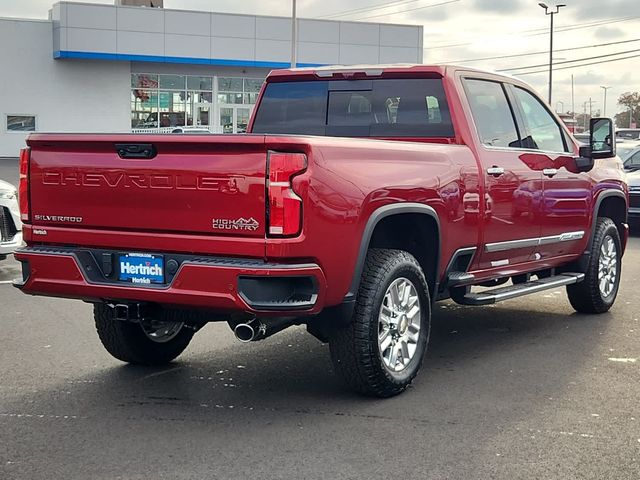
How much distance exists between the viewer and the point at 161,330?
6273 mm

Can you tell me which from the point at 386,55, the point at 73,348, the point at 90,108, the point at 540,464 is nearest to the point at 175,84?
the point at 90,108

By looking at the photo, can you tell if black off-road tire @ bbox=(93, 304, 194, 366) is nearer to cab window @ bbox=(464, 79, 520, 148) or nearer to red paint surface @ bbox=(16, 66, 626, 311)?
red paint surface @ bbox=(16, 66, 626, 311)

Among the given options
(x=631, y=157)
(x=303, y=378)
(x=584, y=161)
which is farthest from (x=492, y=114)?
(x=631, y=157)

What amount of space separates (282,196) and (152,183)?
761mm

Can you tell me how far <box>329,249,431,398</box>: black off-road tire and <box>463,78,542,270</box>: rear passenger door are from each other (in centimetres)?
97

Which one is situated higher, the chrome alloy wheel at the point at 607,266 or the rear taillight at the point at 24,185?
the rear taillight at the point at 24,185

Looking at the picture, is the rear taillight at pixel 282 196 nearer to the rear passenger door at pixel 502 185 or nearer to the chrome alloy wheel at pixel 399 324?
the chrome alloy wheel at pixel 399 324

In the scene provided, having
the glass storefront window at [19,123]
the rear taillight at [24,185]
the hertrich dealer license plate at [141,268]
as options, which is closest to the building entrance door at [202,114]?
the glass storefront window at [19,123]

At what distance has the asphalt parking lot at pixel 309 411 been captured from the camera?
170 inches

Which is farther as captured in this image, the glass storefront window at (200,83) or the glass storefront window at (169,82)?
the glass storefront window at (200,83)

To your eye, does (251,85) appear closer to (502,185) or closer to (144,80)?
(144,80)

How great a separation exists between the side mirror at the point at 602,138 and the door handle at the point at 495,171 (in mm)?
1629

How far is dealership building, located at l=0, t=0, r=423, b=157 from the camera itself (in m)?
40.2

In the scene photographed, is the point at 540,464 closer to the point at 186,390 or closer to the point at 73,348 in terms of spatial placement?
the point at 186,390
